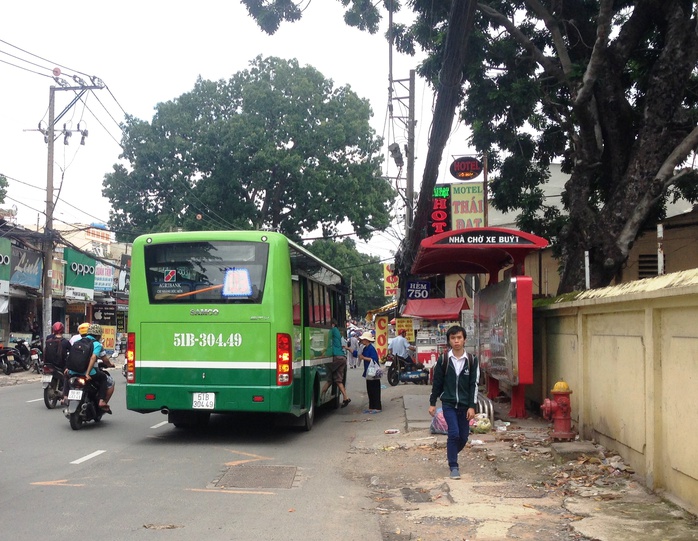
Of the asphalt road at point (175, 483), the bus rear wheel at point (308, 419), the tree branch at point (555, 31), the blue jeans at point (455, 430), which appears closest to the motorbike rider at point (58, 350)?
the asphalt road at point (175, 483)

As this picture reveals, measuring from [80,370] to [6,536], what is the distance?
6880 mm

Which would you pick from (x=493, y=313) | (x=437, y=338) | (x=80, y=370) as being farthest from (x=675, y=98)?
(x=437, y=338)

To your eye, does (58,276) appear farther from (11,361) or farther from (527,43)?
(527,43)

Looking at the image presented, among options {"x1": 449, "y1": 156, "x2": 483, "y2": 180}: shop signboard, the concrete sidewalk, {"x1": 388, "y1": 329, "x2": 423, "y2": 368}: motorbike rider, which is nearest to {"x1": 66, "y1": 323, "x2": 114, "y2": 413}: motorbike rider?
the concrete sidewalk

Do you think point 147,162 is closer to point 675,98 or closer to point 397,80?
point 397,80

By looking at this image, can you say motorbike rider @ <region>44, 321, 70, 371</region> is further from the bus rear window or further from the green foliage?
the green foliage

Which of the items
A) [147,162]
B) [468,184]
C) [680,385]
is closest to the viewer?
[680,385]

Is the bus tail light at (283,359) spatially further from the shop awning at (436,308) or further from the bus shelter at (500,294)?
the shop awning at (436,308)

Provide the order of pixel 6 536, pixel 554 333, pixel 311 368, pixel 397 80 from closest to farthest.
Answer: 1. pixel 6 536
2. pixel 554 333
3. pixel 311 368
4. pixel 397 80

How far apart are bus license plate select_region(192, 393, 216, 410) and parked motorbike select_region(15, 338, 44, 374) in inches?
698

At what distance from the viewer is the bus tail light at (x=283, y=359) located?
36.7 feet

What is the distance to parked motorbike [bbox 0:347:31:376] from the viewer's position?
84.1ft

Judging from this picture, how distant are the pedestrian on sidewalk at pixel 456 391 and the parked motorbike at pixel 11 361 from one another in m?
20.7

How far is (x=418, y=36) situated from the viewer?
16.5m
